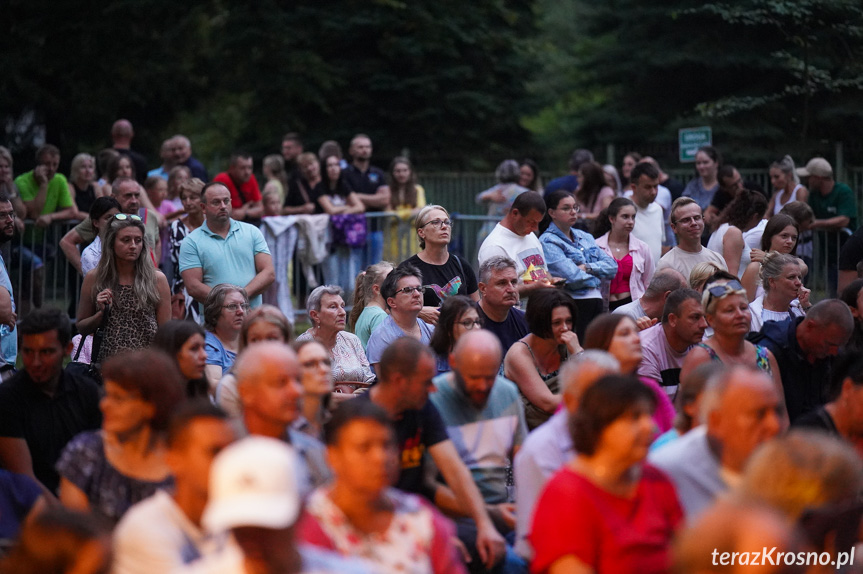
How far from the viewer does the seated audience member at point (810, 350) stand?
7.09m

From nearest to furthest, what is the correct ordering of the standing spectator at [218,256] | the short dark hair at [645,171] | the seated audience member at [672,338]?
the seated audience member at [672,338]
the standing spectator at [218,256]
the short dark hair at [645,171]

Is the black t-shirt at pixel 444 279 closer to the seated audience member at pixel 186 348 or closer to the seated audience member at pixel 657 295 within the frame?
the seated audience member at pixel 657 295

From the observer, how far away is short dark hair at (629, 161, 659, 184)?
11125mm

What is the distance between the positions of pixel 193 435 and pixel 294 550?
33.5 inches

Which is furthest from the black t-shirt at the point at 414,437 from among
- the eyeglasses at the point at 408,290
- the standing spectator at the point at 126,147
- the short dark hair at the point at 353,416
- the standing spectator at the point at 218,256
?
the standing spectator at the point at 126,147

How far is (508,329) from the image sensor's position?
27.8 ft

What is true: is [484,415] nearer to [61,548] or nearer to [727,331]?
[727,331]

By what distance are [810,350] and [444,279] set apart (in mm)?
3056

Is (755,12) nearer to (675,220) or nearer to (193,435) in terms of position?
(675,220)

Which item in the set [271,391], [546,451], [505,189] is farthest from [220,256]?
[505,189]

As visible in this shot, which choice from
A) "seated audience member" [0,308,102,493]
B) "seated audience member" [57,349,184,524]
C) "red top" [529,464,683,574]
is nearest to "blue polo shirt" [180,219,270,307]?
"seated audience member" [0,308,102,493]

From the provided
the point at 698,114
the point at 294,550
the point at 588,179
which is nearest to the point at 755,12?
the point at 588,179

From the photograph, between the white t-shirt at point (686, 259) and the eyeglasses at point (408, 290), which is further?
the white t-shirt at point (686, 259)

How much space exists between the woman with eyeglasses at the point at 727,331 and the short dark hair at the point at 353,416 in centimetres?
283
